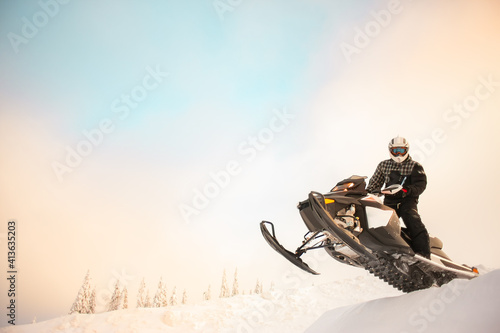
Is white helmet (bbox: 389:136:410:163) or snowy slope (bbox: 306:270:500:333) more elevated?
white helmet (bbox: 389:136:410:163)

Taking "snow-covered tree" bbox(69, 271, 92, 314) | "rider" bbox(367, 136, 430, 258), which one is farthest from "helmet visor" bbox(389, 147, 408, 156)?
"snow-covered tree" bbox(69, 271, 92, 314)

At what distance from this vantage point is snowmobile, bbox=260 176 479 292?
171 inches

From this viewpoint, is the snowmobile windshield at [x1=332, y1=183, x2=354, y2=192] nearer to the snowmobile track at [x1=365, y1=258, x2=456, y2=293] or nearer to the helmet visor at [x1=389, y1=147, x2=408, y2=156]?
the snowmobile track at [x1=365, y1=258, x2=456, y2=293]

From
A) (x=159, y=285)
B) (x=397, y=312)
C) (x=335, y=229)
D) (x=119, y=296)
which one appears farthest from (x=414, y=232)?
(x=119, y=296)

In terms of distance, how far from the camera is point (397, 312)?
4410 mm

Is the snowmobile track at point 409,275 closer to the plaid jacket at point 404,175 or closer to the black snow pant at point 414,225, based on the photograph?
the black snow pant at point 414,225

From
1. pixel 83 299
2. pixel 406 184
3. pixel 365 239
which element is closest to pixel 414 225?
pixel 406 184

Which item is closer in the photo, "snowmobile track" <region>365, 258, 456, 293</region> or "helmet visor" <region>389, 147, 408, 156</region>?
"snowmobile track" <region>365, 258, 456, 293</region>

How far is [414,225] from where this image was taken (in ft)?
16.8

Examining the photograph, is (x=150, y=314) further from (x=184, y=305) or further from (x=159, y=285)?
(x=159, y=285)

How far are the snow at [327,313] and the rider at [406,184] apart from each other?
98 centimetres

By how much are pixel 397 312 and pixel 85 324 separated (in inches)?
288

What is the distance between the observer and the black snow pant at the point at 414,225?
4.96m

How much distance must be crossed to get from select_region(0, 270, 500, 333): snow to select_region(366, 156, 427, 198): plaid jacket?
1609 millimetres
